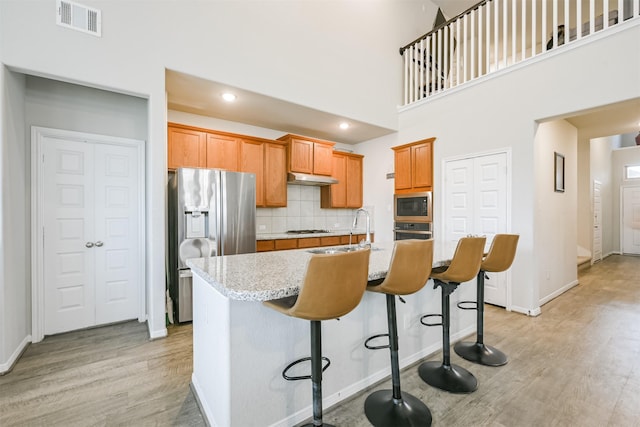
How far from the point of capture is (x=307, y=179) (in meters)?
4.55

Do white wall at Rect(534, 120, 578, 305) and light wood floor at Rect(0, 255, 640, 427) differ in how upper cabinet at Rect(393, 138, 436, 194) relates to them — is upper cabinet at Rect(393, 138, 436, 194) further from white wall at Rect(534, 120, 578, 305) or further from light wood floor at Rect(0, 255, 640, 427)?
light wood floor at Rect(0, 255, 640, 427)

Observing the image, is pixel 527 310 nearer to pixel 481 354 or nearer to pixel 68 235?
pixel 481 354

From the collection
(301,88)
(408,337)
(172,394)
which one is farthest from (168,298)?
(301,88)

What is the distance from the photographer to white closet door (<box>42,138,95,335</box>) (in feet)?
9.10

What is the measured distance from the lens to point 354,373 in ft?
6.16

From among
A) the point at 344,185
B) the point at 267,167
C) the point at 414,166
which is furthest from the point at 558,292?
the point at 267,167

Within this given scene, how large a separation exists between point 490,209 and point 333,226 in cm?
273

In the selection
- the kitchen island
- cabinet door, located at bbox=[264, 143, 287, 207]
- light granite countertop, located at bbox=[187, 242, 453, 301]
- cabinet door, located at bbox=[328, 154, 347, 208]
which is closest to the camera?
light granite countertop, located at bbox=[187, 242, 453, 301]

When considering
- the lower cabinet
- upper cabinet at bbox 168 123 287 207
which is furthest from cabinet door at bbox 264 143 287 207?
the lower cabinet

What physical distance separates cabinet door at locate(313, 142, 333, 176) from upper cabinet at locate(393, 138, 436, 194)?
46.2 inches

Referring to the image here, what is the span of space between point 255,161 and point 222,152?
0.50m

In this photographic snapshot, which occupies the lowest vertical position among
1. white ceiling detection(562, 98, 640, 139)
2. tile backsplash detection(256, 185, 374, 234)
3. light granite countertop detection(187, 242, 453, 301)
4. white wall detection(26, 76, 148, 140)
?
light granite countertop detection(187, 242, 453, 301)

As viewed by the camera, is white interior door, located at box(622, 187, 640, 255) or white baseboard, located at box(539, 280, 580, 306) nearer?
white baseboard, located at box(539, 280, 580, 306)

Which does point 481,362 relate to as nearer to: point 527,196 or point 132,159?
point 527,196
